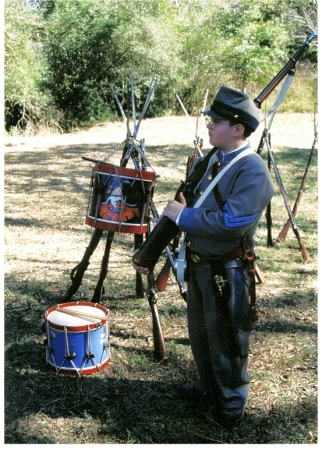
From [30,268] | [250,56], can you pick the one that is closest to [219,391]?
[30,268]

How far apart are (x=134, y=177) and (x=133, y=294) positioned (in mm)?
1911

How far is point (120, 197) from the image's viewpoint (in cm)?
432

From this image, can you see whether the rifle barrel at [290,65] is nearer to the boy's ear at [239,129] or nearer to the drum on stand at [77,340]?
the boy's ear at [239,129]

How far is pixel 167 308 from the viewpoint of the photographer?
17.8 ft

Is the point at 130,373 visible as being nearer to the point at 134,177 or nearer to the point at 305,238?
the point at 134,177

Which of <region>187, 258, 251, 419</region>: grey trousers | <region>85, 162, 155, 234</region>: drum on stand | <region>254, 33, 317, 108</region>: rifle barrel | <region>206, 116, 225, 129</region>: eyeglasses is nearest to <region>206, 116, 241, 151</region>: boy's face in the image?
<region>206, 116, 225, 129</region>: eyeglasses

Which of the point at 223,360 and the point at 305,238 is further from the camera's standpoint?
the point at 305,238

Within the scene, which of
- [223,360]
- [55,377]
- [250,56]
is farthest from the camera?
[250,56]

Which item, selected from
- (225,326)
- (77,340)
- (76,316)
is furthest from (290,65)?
(77,340)

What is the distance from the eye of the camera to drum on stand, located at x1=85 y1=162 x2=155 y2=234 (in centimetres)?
427

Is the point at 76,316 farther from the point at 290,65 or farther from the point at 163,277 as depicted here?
the point at 290,65

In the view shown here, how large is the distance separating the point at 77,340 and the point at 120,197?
49.3 inches

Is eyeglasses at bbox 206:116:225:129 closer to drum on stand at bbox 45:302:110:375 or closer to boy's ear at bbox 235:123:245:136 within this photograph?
boy's ear at bbox 235:123:245:136

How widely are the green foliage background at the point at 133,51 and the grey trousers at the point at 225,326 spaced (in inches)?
574
